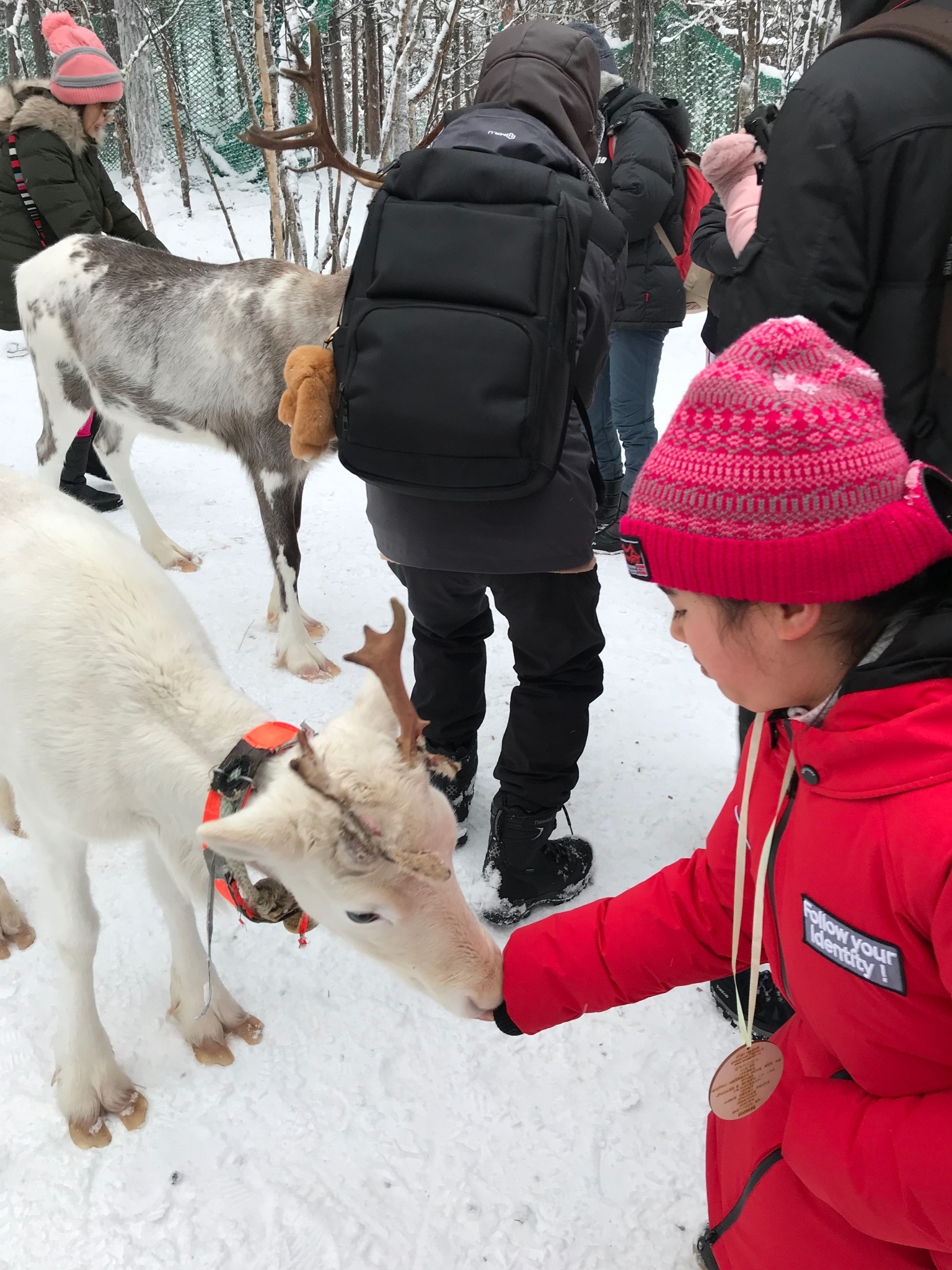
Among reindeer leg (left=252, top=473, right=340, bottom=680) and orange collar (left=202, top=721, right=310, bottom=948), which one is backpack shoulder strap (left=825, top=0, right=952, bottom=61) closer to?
orange collar (left=202, top=721, right=310, bottom=948)

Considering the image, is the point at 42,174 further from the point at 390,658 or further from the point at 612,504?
the point at 390,658

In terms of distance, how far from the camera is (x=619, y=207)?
4352 millimetres

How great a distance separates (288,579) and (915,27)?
3.07 metres

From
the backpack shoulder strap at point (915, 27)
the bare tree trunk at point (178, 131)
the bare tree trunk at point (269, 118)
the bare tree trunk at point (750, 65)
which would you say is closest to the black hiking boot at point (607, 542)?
the bare tree trunk at point (269, 118)

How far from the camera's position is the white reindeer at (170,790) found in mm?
1472

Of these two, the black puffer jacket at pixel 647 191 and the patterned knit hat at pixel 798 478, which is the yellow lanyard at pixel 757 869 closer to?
→ the patterned knit hat at pixel 798 478

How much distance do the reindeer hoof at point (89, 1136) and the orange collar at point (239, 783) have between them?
849mm

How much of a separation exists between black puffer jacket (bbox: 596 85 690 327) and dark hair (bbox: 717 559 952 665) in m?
3.84

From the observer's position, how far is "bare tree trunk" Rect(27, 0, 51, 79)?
1415cm

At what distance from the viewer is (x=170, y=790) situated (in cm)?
184

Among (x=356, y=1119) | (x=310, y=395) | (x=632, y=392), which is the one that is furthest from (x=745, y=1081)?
(x=632, y=392)

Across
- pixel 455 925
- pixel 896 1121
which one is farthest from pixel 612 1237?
pixel 896 1121

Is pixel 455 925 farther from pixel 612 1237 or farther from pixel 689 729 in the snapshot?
pixel 689 729

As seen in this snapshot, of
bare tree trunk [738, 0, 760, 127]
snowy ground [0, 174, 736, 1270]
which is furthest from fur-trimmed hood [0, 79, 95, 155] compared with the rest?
bare tree trunk [738, 0, 760, 127]
